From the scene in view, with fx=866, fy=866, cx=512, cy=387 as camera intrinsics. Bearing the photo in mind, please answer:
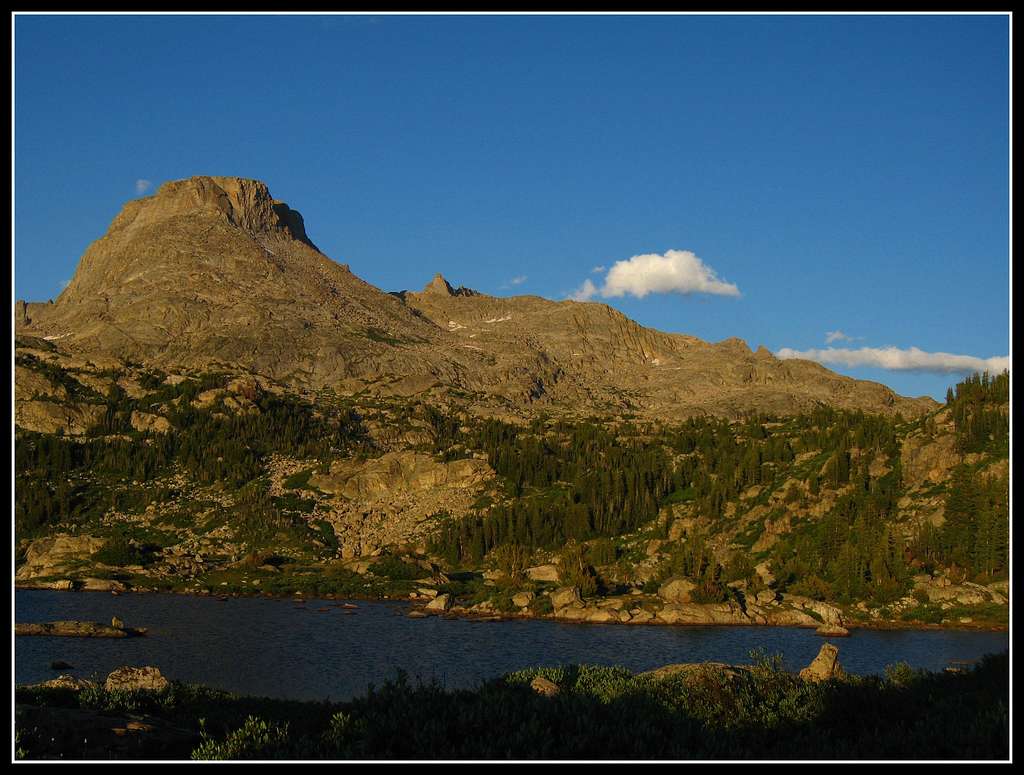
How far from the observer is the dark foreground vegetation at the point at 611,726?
18.1m

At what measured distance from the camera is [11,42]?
1420 centimetres

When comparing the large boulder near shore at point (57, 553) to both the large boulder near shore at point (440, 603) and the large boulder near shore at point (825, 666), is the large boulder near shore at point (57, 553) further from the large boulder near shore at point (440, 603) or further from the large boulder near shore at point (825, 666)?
the large boulder near shore at point (825, 666)

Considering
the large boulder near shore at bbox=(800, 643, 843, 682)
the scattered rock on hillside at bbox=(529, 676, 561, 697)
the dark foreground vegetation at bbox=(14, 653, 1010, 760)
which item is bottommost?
the large boulder near shore at bbox=(800, 643, 843, 682)

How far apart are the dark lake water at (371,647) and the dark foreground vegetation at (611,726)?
1018 inches

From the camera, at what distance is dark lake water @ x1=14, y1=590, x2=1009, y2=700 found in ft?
188

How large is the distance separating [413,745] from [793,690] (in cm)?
1525

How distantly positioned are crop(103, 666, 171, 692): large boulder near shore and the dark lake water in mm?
12028

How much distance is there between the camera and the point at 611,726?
19328mm

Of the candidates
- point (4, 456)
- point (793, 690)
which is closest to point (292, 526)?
point (793, 690)

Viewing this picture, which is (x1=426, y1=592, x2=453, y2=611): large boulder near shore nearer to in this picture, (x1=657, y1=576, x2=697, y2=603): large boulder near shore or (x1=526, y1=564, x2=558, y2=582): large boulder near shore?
(x1=526, y1=564, x2=558, y2=582): large boulder near shore

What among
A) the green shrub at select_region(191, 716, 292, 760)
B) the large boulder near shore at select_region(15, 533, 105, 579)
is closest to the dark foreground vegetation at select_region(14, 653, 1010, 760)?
the green shrub at select_region(191, 716, 292, 760)

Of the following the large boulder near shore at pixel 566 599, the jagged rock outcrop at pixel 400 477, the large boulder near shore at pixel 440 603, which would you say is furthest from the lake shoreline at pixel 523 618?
the jagged rock outcrop at pixel 400 477

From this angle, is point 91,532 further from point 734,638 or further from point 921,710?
point 921,710

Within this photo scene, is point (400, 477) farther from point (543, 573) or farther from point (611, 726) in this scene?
point (611, 726)
